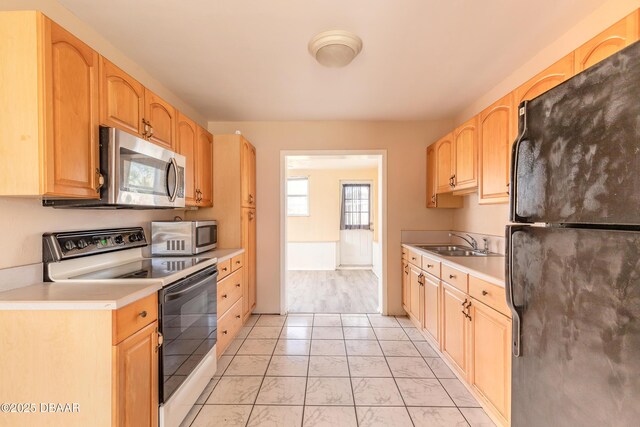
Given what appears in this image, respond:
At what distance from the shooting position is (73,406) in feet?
3.85

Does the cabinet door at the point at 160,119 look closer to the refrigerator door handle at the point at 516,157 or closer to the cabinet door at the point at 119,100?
the cabinet door at the point at 119,100

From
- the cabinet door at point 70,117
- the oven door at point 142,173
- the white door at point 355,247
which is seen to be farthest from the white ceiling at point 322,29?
the white door at point 355,247

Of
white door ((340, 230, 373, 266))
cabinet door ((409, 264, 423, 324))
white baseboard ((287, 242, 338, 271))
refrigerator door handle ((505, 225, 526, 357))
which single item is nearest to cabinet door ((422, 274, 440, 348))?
cabinet door ((409, 264, 423, 324))

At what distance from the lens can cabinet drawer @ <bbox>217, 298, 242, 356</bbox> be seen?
7.83ft

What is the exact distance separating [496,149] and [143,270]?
2.61 meters

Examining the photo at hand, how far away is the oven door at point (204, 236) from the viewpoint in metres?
2.49

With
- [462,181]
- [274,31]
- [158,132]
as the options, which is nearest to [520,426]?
[462,181]

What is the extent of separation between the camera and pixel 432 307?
2.62m

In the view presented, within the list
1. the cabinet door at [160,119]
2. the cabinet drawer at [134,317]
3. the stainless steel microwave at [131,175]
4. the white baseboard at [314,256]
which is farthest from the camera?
the white baseboard at [314,256]

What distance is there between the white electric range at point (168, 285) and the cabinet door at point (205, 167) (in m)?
0.73

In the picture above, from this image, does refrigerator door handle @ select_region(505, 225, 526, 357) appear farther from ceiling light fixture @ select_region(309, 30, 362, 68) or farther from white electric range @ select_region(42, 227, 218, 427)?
white electric range @ select_region(42, 227, 218, 427)

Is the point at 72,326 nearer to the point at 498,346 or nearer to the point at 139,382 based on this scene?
the point at 139,382

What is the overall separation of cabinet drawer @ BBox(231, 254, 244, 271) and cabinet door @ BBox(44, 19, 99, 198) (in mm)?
1417

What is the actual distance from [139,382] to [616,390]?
1.75 meters
